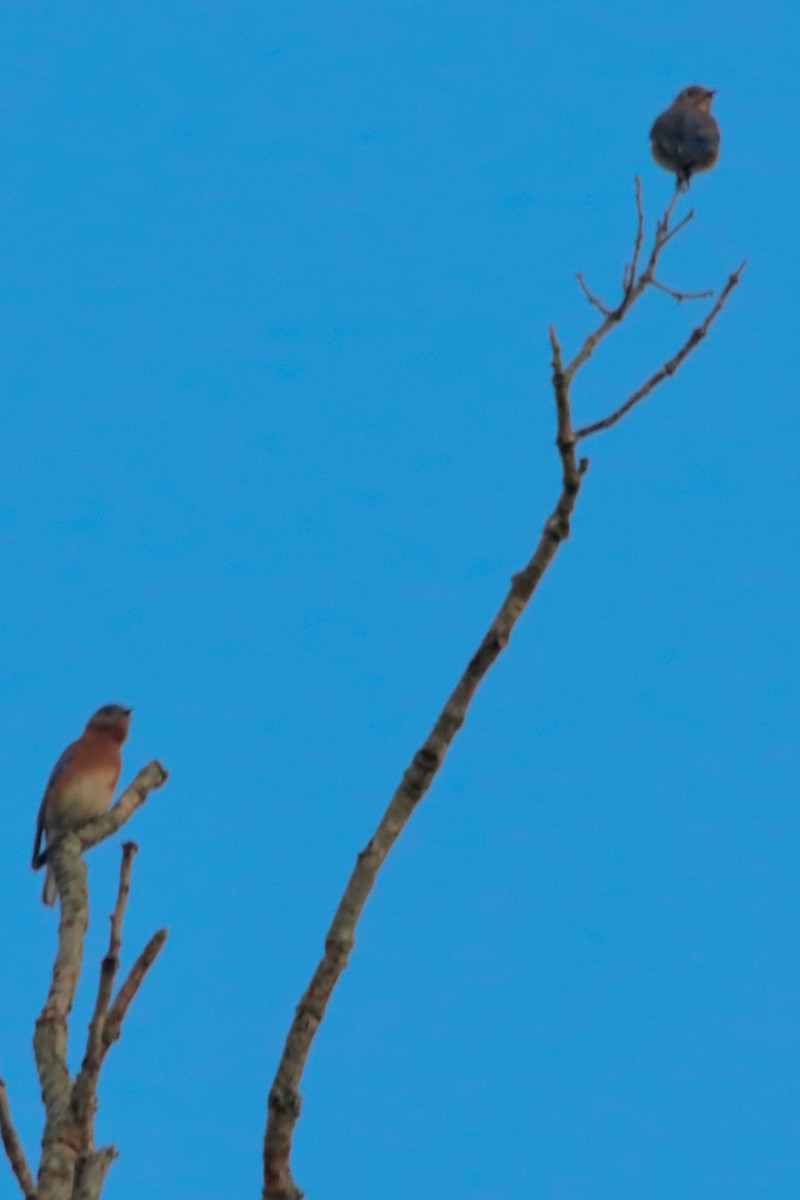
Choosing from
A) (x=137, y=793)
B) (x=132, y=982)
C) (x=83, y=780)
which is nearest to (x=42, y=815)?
(x=83, y=780)

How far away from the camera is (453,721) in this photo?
3.48m

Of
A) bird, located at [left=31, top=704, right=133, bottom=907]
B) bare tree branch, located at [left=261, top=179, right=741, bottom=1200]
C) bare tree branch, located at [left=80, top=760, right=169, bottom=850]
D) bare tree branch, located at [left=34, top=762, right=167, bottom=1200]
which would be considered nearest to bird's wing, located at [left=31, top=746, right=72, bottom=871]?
bird, located at [left=31, top=704, right=133, bottom=907]

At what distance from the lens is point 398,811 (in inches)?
136

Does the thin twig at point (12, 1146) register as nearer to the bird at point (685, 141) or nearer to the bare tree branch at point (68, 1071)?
the bare tree branch at point (68, 1071)

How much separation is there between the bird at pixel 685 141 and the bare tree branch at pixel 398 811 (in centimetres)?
562

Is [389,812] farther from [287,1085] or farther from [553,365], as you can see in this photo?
[553,365]

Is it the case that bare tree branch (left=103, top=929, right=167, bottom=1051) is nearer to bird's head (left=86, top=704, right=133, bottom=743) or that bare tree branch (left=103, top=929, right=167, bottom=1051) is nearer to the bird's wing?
the bird's wing

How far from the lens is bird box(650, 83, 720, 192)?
9.37 metres

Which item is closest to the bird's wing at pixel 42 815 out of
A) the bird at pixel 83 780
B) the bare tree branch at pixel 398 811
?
the bird at pixel 83 780

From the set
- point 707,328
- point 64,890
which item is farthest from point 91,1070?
point 707,328

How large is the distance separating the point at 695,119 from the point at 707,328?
5774 millimetres

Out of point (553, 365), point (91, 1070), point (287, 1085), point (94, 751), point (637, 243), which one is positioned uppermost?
point (94, 751)

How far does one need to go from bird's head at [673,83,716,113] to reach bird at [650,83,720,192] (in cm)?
22

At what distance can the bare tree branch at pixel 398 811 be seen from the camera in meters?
3.24
